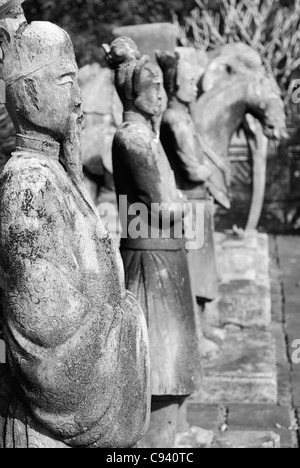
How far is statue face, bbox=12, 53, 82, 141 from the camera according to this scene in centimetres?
262

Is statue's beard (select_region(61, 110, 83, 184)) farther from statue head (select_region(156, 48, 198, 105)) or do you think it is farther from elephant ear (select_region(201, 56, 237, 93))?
elephant ear (select_region(201, 56, 237, 93))

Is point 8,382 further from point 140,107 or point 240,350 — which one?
point 240,350

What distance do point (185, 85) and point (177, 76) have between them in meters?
0.08

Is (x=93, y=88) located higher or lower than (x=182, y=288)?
higher

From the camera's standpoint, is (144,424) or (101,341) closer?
(101,341)

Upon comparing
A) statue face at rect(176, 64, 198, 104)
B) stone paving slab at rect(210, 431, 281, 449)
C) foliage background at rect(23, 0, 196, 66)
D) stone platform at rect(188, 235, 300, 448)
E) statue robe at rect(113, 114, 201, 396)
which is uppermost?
foliage background at rect(23, 0, 196, 66)

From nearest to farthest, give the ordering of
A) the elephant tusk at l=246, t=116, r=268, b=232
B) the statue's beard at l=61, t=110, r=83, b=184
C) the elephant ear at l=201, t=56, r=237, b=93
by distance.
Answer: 1. the statue's beard at l=61, t=110, r=83, b=184
2. the elephant ear at l=201, t=56, r=237, b=93
3. the elephant tusk at l=246, t=116, r=268, b=232

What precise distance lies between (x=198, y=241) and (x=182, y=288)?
5.93ft

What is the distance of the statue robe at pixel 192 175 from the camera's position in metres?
5.86

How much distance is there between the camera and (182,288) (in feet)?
14.7

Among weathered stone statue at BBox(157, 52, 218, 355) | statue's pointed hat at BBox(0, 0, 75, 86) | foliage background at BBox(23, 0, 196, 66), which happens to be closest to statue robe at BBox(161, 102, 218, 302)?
weathered stone statue at BBox(157, 52, 218, 355)

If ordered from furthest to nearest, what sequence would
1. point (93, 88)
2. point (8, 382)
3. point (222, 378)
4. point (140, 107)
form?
point (93, 88) → point (222, 378) → point (140, 107) → point (8, 382)
